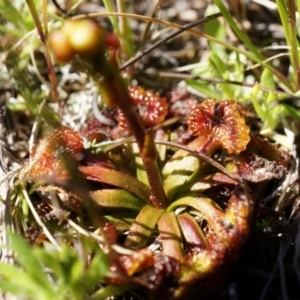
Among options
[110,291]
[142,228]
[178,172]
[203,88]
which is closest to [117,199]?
[142,228]

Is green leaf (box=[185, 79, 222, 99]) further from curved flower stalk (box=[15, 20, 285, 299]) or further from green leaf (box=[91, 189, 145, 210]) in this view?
green leaf (box=[91, 189, 145, 210])

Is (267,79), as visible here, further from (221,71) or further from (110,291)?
(110,291)

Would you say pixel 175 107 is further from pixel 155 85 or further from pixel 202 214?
pixel 202 214

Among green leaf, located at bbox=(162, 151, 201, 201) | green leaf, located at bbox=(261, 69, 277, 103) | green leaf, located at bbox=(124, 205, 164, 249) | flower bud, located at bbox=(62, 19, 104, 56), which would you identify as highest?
flower bud, located at bbox=(62, 19, 104, 56)

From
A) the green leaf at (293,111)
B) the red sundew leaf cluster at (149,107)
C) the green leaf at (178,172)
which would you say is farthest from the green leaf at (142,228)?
the green leaf at (293,111)

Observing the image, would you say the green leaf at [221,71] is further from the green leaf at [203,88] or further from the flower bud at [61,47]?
the flower bud at [61,47]

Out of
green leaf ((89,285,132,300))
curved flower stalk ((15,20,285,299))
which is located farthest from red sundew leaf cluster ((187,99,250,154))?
green leaf ((89,285,132,300))
